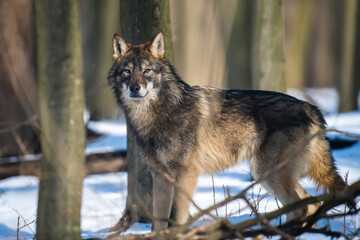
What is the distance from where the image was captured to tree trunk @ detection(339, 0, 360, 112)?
10617mm

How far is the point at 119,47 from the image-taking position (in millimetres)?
4641

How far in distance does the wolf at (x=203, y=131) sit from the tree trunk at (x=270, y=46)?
90.5 inches

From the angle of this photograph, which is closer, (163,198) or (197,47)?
(163,198)

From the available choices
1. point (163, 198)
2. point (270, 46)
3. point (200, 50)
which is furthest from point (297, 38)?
point (163, 198)

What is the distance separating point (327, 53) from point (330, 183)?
16.5 meters

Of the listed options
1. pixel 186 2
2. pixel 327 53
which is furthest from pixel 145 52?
pixel 327 53

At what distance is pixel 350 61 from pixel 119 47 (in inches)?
316

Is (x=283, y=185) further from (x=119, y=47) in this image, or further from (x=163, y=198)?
(x=119, y=47)

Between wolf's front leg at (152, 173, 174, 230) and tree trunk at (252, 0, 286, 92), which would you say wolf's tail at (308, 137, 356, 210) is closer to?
wolf's front leg at (152, 173, 174, 230)

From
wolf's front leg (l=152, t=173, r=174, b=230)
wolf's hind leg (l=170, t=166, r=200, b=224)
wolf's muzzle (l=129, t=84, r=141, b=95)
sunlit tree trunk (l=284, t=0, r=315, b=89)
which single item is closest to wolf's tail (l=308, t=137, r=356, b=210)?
wolf's hind leg (l=170, t=166, r=200, b=224)

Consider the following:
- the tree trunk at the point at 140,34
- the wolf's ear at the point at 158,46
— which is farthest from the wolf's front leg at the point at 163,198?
the wolf's ear at the point at 158,46

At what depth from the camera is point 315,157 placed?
15.1 ft

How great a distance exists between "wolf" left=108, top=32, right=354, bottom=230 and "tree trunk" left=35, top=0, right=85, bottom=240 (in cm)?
96

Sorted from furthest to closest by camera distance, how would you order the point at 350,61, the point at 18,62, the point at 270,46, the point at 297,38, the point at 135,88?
the point at 297,38, the point at 350,61, the point at 18,62, the point at 270,46, the point at 135,88
